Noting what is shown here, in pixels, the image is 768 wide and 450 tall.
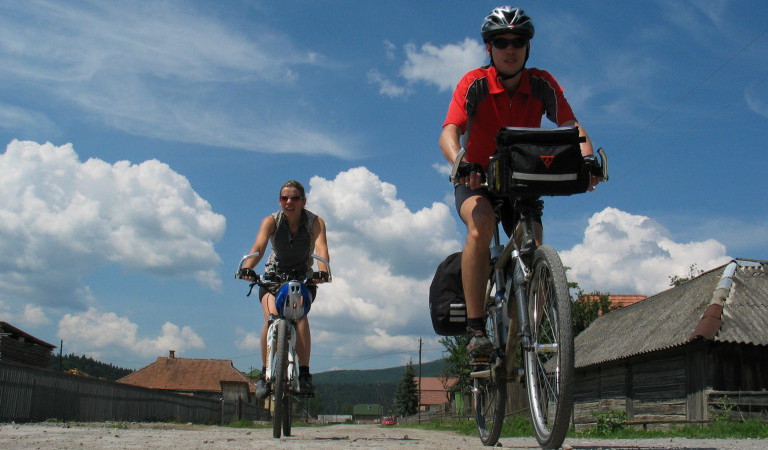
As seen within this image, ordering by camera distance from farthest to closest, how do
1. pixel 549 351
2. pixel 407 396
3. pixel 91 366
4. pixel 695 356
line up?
pixel 91 366
pixel 407 396
pixel 695 356
pixel 549 351

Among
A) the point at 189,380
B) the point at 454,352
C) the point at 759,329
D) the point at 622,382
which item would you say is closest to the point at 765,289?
the point at 759,329

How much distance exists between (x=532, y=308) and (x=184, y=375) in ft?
272

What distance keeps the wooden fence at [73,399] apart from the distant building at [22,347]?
1265cm

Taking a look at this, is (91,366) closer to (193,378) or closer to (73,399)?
(193,378)

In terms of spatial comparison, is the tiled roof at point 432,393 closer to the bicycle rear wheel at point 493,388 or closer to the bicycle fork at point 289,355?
the bicycle fork at point 289,355

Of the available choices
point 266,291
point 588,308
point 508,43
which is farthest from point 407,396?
point 508,43

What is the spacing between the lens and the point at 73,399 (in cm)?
2102

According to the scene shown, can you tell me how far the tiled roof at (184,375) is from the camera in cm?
8000

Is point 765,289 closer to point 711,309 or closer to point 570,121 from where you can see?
point 711,309

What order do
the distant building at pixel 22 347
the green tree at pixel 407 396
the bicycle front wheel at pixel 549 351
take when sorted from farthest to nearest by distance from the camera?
1. the green tree at pixel 407 396
2. the distant building at pixel 22 347
3. the bicycle front wheel at pixel 549 351

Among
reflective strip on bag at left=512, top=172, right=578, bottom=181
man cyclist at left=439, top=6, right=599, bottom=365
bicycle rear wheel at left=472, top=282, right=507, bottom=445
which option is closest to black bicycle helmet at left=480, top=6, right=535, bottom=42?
man cyclist at left=439, top=6, right=599, bottom=365

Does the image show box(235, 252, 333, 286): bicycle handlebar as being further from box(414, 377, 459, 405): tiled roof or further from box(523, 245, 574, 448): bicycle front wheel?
box(414, 377, 459, 405): tiled roof

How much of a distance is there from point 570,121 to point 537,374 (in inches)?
→ 65.3

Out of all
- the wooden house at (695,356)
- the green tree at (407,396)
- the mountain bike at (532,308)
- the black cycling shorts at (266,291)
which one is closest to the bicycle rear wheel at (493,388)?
the mountain bike at (532,308)
